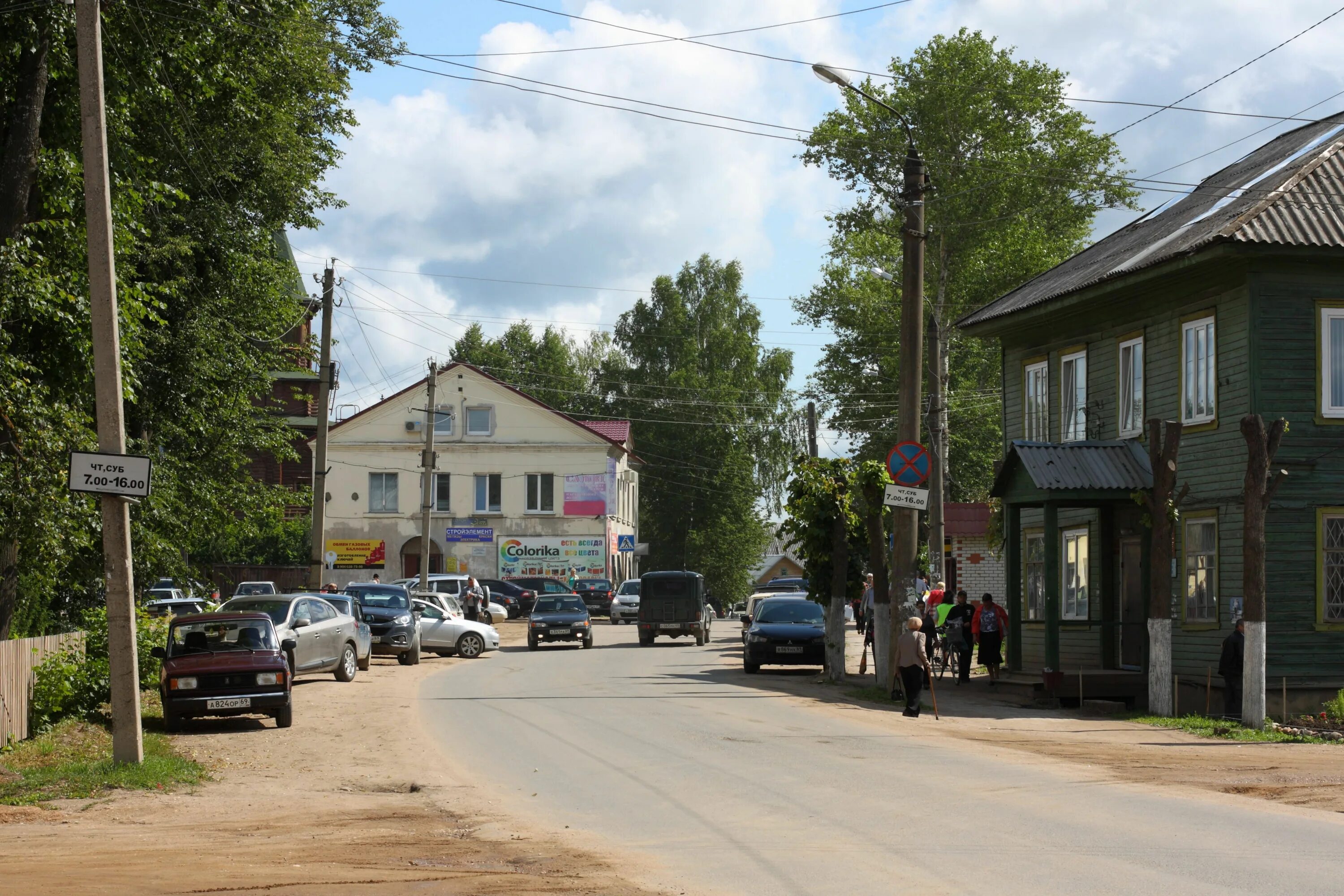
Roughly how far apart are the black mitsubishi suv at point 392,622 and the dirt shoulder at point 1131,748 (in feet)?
35.2

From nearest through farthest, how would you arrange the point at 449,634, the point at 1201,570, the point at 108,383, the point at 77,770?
the point at 77,770
the point at 108,383
the point at 1201,570
the point at 449,634

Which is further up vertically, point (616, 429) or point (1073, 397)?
point (616, 429)

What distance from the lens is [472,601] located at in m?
49.8

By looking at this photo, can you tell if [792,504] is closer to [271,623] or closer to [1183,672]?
[1183,672]

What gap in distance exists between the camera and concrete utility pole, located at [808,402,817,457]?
5012cm

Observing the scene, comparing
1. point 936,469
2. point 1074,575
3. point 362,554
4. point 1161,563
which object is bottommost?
point 362,554

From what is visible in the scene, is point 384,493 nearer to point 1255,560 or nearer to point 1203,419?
point 1203,419

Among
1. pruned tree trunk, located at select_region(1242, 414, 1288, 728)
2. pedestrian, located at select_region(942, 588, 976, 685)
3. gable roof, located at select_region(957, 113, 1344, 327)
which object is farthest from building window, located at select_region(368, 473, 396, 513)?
pruned tree trunk, located at select_region(1242, 414, 1288, 728)

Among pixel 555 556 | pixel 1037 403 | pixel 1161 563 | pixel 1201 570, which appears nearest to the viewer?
pixel 1161 563

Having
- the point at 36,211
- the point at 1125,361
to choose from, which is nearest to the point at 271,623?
the point at 36,211

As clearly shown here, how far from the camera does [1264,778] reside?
13969 millimetres

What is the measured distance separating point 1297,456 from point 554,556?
49087mm

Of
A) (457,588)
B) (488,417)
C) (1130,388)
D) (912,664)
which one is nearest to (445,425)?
(488,417)

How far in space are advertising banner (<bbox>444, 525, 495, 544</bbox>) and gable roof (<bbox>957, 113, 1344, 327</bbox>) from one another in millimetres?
40922
